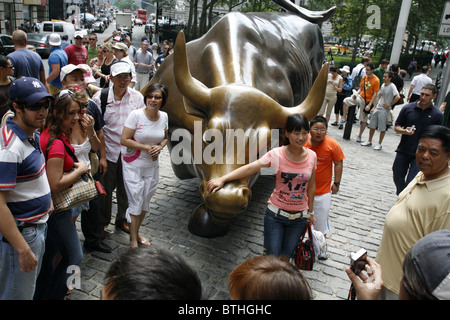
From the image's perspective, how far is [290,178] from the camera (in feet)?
11.9

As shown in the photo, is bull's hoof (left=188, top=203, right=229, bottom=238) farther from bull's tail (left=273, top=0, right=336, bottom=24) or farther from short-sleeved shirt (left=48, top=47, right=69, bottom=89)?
bull's tail (left=273, top=0, right=336, bottom=24)

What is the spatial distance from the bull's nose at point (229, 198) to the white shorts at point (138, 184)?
972 mm

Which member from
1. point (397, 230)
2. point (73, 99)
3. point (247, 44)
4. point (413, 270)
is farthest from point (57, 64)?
point (413, 270)

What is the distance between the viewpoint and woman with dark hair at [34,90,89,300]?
10.1 ft

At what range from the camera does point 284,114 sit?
4.33 metres

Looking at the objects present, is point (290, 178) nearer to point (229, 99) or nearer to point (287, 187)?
point (287, 187)

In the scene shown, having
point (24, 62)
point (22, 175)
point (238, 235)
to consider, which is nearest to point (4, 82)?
point (24, 62)

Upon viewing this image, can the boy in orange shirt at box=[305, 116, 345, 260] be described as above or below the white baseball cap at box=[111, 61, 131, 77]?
below

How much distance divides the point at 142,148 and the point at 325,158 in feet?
7.05

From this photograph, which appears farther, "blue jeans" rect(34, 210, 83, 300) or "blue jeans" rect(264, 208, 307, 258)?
"blue jeans" rect(264, 208, 307, 258)

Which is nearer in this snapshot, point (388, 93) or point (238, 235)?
point (238, 235)

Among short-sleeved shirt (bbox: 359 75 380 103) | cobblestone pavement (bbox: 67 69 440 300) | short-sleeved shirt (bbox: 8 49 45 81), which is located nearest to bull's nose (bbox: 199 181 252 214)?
cobblestone pavement (bbox: 67 69 440 300)

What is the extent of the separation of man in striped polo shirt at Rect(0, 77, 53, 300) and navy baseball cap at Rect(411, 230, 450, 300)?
2.33 meters

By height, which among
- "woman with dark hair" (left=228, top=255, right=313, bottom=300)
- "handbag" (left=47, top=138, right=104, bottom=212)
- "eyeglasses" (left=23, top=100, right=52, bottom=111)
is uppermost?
"eyeglasses" (left=23, top=100, right=52, bottom=111)
